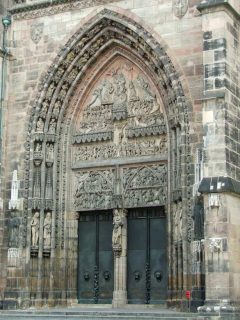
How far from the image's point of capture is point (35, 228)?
65.3 ft

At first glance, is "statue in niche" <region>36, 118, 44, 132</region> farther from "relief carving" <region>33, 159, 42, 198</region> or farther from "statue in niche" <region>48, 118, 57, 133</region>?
"relief carving" <region>33, 159, 42, 198</region>

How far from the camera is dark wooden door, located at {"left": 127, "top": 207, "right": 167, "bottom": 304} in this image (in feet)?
62.8

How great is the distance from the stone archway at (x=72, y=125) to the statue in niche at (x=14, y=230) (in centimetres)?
26

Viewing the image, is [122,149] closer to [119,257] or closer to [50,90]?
[50,90]

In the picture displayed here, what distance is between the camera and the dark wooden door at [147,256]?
19141 millimetres

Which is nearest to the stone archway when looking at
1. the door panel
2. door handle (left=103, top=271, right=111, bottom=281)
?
the door panel

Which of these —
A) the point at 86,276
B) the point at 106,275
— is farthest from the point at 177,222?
the point at 86,276

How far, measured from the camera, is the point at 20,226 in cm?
1991

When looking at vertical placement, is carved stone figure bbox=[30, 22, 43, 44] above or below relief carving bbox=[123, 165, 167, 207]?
above

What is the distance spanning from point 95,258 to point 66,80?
538 centimetres

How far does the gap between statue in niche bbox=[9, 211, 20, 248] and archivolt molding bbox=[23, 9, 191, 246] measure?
29 cm

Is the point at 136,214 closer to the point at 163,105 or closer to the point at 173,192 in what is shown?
the point at 173,192

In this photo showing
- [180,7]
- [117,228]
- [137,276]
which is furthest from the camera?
[117,228]

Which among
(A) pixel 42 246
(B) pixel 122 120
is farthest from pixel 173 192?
(A) pixel 42 246
